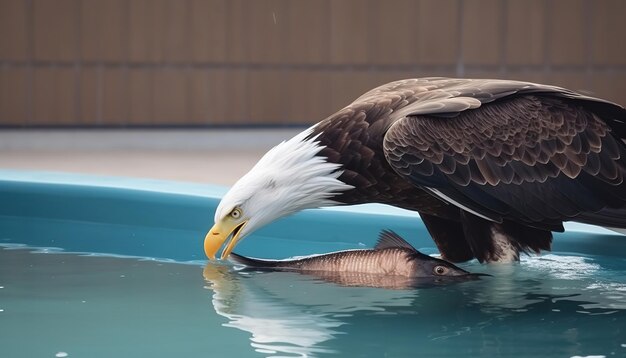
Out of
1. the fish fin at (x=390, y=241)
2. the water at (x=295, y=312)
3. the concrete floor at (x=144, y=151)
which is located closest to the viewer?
the water at (x=295, y=312)

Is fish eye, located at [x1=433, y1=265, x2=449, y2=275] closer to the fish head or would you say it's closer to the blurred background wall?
the fish head

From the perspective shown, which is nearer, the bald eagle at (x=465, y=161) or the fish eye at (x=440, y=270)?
the bald eagle at (x=465, y=161)

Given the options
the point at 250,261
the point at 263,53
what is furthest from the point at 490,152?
the point at 263,53

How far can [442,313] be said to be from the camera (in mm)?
3645

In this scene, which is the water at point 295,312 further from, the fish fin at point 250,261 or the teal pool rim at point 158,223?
the teal pool rim at point 158,223

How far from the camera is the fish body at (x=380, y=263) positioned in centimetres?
404

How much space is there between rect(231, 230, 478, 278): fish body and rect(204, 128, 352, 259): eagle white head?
14.7 inches

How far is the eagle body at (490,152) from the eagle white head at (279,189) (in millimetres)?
45

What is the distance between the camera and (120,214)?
18.3 ft

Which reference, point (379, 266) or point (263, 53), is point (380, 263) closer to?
point (379, 266)

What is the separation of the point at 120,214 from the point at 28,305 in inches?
71.6

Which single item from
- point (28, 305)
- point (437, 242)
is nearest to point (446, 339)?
point (437, 242)

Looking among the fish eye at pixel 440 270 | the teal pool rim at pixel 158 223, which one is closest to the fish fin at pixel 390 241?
the fish eye at pixel 440 270

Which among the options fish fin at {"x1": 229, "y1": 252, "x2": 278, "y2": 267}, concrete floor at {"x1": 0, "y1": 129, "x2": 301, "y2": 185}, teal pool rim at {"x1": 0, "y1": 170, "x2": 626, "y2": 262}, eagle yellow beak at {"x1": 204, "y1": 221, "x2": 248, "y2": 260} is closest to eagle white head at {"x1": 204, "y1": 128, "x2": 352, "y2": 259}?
eagle yellow beak at {"x1": 204, "y1": 221, "x2": 248, "y2": 260}
